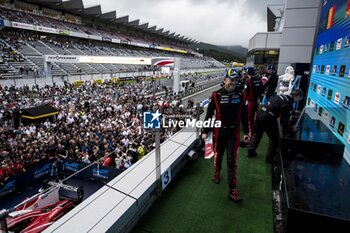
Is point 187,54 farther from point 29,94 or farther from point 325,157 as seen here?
point 325,157

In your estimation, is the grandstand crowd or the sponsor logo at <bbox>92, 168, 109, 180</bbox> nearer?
the sponsor logo at <bbox>92, 168, 109, 180</bbox>

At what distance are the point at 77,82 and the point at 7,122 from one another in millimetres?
13652

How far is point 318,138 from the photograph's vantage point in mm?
3824

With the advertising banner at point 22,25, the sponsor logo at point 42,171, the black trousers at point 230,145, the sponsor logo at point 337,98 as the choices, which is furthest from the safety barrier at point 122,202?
the advertising banner at point 22,25

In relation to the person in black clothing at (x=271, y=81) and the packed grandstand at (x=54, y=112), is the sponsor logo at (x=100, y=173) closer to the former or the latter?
the packed grandstand at (x=54, y=112)

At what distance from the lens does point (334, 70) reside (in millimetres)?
4301

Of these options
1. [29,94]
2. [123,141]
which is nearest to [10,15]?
[29,94]

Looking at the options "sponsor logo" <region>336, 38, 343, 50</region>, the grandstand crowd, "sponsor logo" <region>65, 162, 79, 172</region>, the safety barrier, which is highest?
"sponsor logo" <region>336, 38, 343, 50</region>

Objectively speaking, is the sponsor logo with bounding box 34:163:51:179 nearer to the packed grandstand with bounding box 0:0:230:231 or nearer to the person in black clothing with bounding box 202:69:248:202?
the packed grandstand with bounding box 0:0:230:231

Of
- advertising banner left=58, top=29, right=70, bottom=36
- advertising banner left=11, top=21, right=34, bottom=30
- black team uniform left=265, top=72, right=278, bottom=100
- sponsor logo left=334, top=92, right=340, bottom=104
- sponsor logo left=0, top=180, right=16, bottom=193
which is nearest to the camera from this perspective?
sponsor logo left=334, top=92, right=340, bottom=104

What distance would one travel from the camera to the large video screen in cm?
361

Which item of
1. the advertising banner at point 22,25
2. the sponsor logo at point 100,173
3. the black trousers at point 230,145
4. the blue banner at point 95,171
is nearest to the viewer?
the black trousers at point 230,145

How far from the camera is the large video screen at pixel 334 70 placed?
361cm

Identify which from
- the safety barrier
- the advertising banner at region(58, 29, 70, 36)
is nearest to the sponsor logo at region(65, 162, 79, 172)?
the safety barrier
